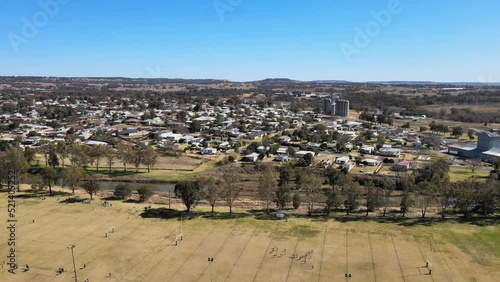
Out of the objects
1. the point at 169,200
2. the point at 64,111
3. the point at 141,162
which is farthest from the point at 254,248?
the point at 64,111

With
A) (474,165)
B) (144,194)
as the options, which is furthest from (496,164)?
(144,194)

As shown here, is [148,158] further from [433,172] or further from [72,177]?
[433,172]

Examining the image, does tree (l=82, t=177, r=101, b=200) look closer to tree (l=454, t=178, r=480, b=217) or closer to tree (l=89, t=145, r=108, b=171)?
tree (l=89, t=145, r=108, b=171)

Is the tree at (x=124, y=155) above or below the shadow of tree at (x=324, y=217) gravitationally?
above

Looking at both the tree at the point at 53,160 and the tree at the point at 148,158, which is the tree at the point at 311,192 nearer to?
the tree at the point at 148,158

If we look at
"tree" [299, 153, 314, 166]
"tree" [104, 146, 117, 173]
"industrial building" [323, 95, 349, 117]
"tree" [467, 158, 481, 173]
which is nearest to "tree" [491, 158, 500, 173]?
"tree" [467, 158, 481, 173]

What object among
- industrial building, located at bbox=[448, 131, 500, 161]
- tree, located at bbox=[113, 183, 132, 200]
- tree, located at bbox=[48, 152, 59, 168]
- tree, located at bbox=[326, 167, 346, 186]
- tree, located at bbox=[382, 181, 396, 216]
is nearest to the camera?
tree, located at bbox=[382, 181, 396, 216]

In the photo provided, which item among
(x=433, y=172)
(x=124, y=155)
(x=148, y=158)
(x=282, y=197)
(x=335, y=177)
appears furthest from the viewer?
(x=124, y=155)

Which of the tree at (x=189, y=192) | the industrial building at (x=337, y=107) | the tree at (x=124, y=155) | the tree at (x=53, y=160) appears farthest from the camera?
the industrial building at (x=337, y=107)

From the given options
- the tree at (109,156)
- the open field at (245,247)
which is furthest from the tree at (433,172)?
the tree at (109,156)
